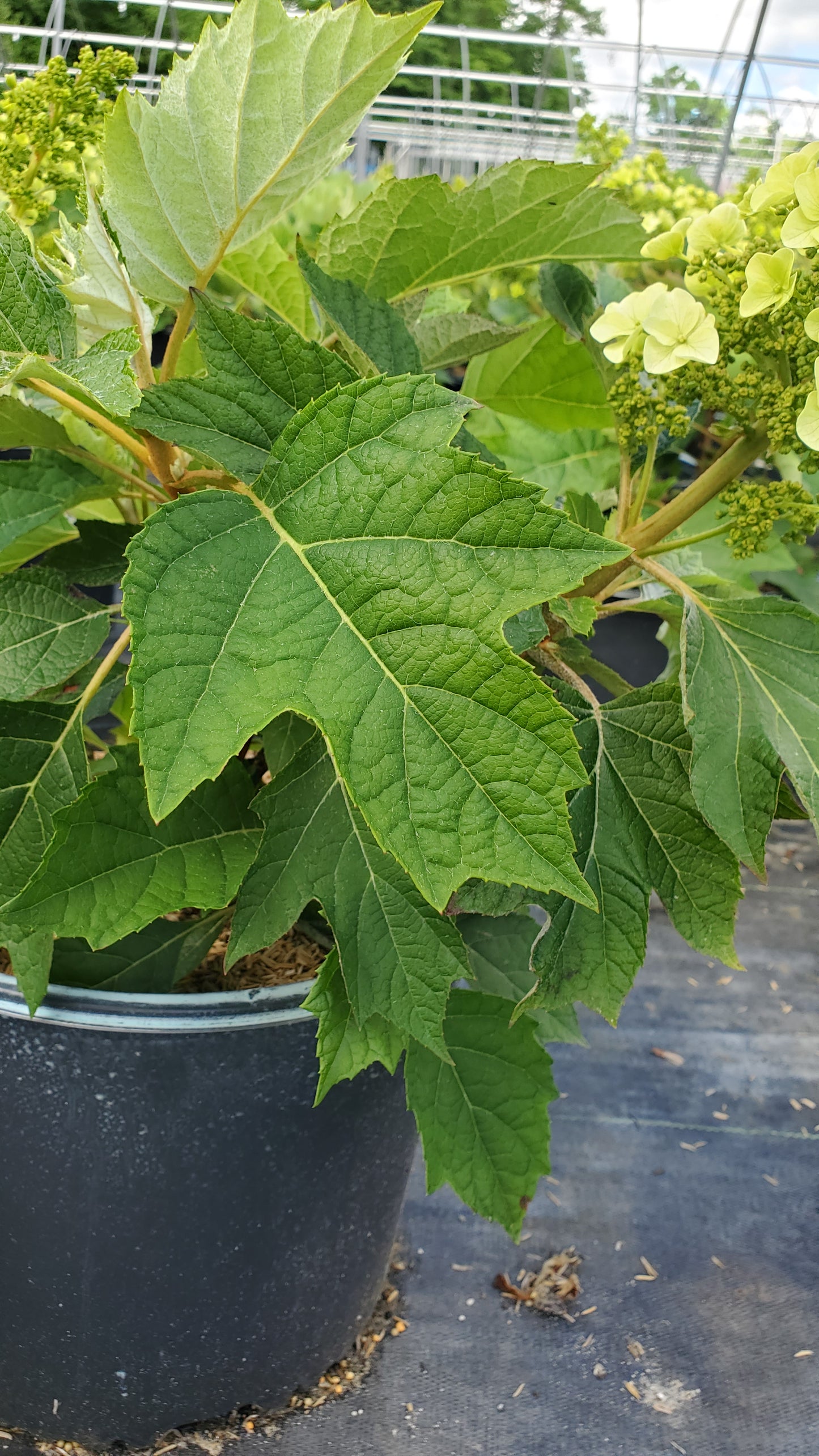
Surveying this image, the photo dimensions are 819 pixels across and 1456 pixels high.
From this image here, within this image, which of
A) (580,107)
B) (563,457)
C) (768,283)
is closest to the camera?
(768,283)

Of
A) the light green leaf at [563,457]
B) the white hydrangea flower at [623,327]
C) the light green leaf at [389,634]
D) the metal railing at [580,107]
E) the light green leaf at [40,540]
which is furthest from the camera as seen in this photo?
the metal railing at [580,107]

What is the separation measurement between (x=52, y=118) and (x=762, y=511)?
0.61 metres

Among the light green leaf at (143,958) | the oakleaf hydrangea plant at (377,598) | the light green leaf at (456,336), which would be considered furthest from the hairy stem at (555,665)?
the light green leaf at (143,958)

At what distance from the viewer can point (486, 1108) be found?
35.1 inches

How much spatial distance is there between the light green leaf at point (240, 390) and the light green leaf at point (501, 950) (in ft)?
1.54

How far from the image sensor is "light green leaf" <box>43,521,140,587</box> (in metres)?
0.83

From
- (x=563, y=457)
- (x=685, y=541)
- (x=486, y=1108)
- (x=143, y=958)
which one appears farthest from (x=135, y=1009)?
(x=563, y=457)

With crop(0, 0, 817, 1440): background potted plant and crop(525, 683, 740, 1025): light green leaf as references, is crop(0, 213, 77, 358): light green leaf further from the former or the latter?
crop(525, 683, 740, 1025): light green leaf

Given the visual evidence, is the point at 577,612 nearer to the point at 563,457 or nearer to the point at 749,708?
the point at 749,708

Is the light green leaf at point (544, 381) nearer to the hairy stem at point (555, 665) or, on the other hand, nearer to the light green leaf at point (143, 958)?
the hairy stem at point (555, 665)

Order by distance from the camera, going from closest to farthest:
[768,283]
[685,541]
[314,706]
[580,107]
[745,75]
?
[314,706] → [768,283] → [685,541] → [745,75] → [580,107]

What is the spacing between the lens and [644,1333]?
1221 millimetres

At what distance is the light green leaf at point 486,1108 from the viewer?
2.85ft

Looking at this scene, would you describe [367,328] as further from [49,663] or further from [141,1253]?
[141,1253]
